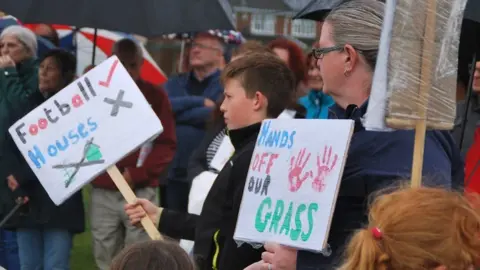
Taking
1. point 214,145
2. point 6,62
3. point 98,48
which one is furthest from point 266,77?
point 98,48

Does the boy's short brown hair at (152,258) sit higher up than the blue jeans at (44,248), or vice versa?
the boy's short brown hair at (152,258)

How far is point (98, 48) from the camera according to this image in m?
11.5

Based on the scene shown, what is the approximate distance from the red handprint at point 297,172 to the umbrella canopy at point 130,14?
3679 mm

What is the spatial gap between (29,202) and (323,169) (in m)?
4.12

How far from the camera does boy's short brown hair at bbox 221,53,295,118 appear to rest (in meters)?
4.53

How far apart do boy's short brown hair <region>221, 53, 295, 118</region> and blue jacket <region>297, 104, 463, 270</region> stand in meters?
1.05

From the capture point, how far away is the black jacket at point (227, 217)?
13.5ft

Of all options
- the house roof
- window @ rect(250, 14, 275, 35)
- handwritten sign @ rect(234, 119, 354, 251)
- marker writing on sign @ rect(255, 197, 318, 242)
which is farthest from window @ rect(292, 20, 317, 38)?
marker writing on sign @ rect(255, 197, 318, 242)

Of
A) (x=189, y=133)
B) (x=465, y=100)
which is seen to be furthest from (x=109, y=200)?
(x=465, y=100)

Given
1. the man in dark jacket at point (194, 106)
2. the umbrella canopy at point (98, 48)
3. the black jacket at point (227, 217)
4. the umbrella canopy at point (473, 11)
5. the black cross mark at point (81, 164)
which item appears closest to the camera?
the black jacket at point (227, 217)

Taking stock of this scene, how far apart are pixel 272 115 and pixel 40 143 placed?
1.26m

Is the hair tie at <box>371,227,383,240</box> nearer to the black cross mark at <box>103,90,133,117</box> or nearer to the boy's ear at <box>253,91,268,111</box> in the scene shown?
the boy's ear at <box>253,91,268,111</box>

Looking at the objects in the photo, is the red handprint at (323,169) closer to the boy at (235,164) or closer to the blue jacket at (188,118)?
the boy at (235,164)

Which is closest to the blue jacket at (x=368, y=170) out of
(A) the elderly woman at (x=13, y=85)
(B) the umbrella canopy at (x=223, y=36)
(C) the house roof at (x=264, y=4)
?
(A) the elderly woman at (x=13, y=85)
